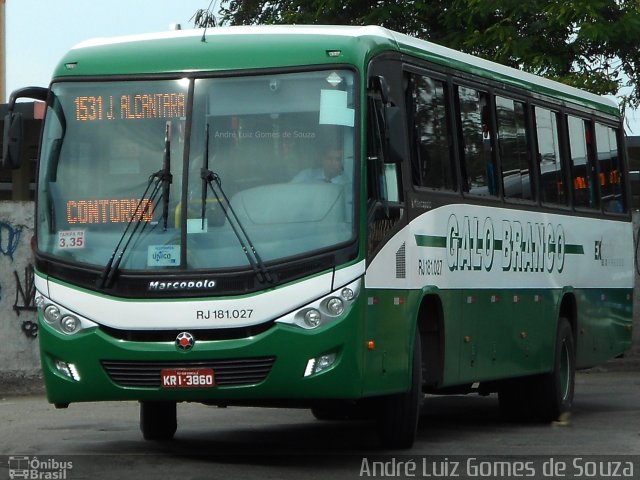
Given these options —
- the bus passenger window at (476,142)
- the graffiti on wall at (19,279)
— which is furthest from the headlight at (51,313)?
the graffiti on wall at (19,279)

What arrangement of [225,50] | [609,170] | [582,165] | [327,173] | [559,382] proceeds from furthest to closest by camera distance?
[609,170]
[582,165]
[559,382]
[225,50]
[327,173]

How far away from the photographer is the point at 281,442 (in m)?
13.3

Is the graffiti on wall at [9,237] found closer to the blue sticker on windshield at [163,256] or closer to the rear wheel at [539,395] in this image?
the rear wheel at [539,395]

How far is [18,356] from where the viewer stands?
66.9 feet

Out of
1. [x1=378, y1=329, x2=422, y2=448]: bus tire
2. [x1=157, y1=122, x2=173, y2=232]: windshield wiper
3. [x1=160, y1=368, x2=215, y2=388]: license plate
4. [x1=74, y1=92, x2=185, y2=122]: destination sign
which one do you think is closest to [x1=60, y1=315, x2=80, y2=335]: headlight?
[x1=160, y1=368, x2=215, y2=388]: license plate

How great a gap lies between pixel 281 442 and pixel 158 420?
101cm

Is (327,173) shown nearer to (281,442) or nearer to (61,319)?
(61,319)

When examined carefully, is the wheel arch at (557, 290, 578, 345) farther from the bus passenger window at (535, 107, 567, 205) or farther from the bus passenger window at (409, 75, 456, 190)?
the bus passenger window at (409, 75, 456, 190)

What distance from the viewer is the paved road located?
36.2 feet

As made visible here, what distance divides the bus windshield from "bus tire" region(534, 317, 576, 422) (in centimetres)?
536

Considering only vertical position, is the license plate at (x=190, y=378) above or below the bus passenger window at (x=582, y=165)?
below

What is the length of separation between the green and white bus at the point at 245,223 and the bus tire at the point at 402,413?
0.6 inches

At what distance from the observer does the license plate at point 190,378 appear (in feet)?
35.9

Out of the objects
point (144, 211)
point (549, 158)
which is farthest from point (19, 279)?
point (144, 211)
